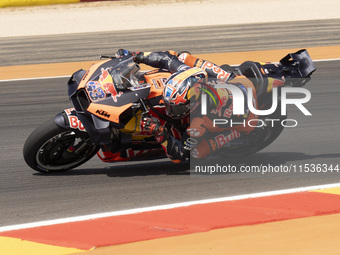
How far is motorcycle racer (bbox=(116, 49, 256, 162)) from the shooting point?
664cm

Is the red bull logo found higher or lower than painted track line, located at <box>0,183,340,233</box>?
higher

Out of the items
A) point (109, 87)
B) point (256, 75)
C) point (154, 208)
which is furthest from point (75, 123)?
point (256, 75)

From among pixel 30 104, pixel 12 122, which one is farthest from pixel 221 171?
pixel 30 104

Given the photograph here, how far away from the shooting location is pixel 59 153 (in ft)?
23.4

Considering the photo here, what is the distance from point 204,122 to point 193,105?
0.33 m

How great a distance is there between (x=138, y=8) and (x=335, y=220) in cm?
1945

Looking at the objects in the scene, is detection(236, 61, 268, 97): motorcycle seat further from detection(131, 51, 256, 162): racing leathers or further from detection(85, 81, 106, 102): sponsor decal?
detection(85, 81, 106, 102): sponsor decal

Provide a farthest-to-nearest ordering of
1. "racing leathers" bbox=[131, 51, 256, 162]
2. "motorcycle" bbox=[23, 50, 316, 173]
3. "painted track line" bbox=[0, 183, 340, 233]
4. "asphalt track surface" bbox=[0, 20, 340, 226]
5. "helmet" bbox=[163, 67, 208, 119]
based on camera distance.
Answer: "racing leathers" bbox=[131, 51, 256, 162] → "motorcycle" bbox=[23, 50, 316, 173] → "helmet" bbox=[163, 67, 208, 119] → "asphalt track surface" bbox=[0, 20, 340, 226] → "painted track line" bbox=[0, 183, 340, 233]

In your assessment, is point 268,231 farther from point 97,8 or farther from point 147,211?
point 97,8

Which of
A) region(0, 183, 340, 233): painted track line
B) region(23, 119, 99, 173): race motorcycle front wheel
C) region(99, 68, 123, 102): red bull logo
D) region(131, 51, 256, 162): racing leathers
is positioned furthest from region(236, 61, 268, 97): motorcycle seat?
region(23, 119, 99, 173): race motorcycle front wheel

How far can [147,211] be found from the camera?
6.00m

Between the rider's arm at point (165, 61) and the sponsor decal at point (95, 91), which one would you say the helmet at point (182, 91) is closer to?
the rider's arm at point (165, 61)

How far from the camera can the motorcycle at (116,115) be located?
673 centimetres

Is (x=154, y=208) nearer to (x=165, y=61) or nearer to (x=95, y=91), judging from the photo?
(x=95, y=91)
